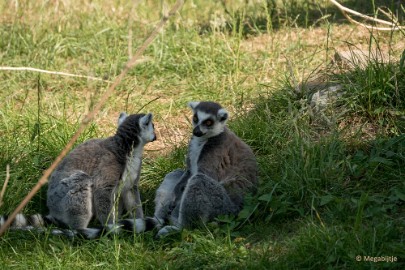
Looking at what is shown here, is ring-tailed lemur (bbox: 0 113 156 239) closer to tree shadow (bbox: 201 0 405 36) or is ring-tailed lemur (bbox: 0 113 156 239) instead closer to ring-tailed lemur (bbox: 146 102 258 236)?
ring-tailed lemur (bbox: 146 102 258 236)

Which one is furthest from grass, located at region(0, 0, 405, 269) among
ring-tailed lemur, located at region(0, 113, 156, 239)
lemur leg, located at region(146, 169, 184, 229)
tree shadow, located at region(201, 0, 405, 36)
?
lemur leg, located at region(146, 169, 184, 229)

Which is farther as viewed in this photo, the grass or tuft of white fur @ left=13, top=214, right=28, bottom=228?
tuft of white fur @ left=13, top=214, right=28, bottom=228

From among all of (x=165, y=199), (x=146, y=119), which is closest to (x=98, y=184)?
(x=165, y=199)

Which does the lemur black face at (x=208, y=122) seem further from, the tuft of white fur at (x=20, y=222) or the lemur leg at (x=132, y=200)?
the tuft of white fur at (x=20, y=222)

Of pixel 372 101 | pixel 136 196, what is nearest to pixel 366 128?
pixel 372 101

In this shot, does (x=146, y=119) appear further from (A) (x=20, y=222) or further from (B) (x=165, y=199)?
(A) (x=20, y=222)

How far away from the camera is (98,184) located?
5305 mm

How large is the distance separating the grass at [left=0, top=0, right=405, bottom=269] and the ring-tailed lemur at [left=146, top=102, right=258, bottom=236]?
0.12 m

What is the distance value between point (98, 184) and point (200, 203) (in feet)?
2.73

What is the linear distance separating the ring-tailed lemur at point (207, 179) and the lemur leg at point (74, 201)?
1.55 ft

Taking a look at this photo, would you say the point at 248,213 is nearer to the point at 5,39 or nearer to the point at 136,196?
the point at 136,196

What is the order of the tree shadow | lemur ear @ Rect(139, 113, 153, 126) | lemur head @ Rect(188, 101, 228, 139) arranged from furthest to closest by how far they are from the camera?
the tree shadow
lemur ear @ Rect(139, 113, 153, 126)
lemur head @ Rect(188, 101, 228, 139)

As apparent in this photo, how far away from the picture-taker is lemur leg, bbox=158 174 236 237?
496cm

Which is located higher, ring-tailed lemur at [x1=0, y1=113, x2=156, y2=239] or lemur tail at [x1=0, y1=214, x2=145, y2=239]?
ring-tailed lemur at [x1=0, y1=113, x2=156, y2=239]
